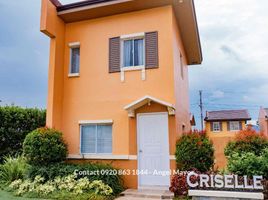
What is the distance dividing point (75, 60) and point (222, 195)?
7.98m

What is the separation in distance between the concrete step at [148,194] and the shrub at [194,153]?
1.01 metres

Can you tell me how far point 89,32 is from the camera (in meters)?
11.1

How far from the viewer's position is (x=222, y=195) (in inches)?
261

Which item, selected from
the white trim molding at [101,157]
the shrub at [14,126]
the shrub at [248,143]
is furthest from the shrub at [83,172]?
the shrub at [248,143]

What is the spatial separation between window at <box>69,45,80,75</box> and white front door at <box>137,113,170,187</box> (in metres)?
3.69

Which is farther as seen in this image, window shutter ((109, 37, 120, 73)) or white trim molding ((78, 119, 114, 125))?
window shutter ((109, 37, 120, 73))

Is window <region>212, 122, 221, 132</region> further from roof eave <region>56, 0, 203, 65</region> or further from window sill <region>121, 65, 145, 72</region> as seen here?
window sill <region>121, 65, 145, 72</region>

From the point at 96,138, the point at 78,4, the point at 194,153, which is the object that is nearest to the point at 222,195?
the point at 194,153

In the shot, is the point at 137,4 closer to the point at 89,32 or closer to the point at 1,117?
the point at 89,32

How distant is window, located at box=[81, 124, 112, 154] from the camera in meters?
10.1

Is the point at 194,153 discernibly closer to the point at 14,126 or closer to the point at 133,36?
the point at 133,36

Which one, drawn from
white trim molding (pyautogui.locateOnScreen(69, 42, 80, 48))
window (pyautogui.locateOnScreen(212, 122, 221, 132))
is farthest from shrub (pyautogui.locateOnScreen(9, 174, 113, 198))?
window (pyautogui.locateOnScreen(212, 122, 221, 132))

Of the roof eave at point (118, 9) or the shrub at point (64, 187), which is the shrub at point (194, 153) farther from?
the roof eave at point (118, 9)

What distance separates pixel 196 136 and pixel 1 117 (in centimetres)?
903
